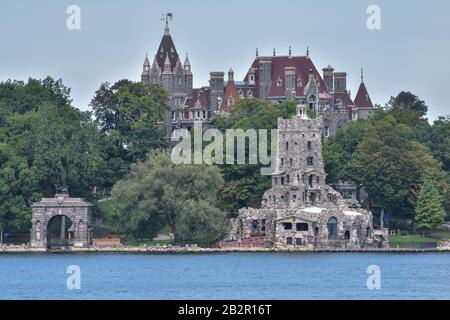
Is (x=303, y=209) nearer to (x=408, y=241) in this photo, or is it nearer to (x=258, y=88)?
(x=408, y=241)

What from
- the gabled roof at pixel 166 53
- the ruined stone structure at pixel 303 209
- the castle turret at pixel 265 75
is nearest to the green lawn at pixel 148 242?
the ruined stone structure at pixel 303 209

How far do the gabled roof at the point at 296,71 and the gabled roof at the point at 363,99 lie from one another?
18.2 feet

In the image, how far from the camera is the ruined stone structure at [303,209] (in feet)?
401

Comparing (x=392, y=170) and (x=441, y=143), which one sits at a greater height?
(x=441, y=143)

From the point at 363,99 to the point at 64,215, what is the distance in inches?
1728

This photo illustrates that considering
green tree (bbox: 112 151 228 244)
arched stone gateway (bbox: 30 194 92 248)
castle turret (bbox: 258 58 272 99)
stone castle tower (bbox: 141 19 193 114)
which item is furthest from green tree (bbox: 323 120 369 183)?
stone castle tower (bbox: 141 19 193 114)

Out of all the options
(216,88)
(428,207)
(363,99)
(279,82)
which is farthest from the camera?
(363,99)

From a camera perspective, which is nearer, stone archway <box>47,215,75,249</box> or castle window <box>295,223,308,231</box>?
castle window <box>295,223,308,231</box>

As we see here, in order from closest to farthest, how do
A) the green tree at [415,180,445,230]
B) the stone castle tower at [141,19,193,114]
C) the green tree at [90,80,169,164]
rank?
1. the green tree at [415,180,445,230]
2. the green tree at [90,80,169,164]
3. the stone castle tower at [141,19,193,114]

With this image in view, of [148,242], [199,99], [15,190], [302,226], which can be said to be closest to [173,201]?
[148,242]

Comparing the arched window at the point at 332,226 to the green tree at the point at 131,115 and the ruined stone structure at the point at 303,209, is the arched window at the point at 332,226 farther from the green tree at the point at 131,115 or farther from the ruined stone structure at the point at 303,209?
the green tree at the point at 131,115

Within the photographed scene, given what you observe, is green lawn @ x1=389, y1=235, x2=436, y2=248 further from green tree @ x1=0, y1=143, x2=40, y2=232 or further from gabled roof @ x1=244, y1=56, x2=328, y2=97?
gabled roof @ x1=244, y1=56, x2=328, y2=97

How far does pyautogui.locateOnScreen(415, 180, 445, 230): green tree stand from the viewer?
4998 inches

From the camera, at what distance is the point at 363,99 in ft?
528
